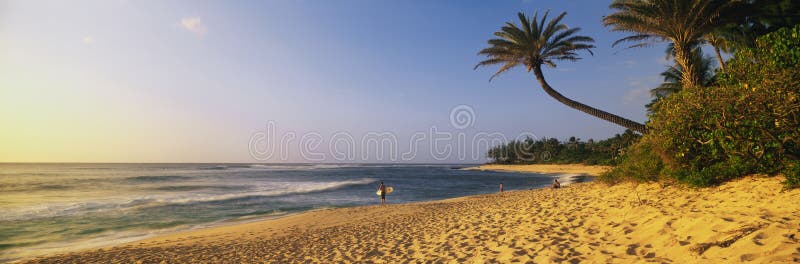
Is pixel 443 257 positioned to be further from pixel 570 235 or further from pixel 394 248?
pixel 570 235

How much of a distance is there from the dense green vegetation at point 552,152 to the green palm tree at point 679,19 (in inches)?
2273

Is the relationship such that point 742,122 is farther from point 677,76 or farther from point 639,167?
point 677,76

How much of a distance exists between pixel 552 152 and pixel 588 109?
9651 cm

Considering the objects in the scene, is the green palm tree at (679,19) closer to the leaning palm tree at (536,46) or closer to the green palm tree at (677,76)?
the leaning palm tree at (536,46)

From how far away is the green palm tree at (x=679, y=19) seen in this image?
13305 millimetres

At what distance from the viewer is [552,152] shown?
105 m

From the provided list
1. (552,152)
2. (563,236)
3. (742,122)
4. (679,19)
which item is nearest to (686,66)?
(679,19)

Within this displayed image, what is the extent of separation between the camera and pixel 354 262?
23.8 ft

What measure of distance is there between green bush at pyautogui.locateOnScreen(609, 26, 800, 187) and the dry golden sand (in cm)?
48

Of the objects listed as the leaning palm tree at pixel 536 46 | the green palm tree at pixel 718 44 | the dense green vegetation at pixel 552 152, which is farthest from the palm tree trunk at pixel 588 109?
the dense green vegetation at pixel 552 152

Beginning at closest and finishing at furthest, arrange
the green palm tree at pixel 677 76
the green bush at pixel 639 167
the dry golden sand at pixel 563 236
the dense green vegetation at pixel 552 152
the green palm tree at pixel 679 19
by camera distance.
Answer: the dry golden sand at pixel 563 236 → the green bush at pixel 639 167 → the green palm tree at pixel 679 19 → the green palm tree at pixel 677 76 → the dense green vegetation at pixel 552 152

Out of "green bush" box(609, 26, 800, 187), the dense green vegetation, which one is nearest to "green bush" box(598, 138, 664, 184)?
"green bush" box(609, 26, 800, 187)

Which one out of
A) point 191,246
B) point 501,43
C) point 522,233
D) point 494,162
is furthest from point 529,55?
point 494,162

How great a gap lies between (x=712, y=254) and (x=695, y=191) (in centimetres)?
510
